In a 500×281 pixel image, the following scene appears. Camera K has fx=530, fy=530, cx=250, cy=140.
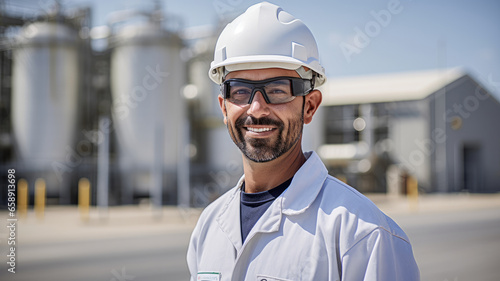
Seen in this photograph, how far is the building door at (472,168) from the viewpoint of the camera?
34956mm

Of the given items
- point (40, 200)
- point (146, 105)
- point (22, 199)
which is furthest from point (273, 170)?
point (146, 105)

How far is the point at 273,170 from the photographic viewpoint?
209 cm

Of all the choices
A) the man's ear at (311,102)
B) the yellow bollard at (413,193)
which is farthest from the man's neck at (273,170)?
the yellow bollard at (413,193)

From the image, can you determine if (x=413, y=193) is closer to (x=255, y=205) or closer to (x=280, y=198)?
(x=255, y=205)

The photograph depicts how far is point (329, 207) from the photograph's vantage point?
5.96ft

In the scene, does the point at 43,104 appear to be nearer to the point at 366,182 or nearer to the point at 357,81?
the point at 366,182

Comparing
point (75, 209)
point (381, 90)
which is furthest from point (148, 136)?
point (381, 90)

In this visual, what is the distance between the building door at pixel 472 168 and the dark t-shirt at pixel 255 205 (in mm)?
35554

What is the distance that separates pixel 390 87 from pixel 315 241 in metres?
36.2

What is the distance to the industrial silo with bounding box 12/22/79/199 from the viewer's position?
22266 mm

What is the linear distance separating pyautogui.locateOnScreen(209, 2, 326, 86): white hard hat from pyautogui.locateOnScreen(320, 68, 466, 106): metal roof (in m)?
28.2

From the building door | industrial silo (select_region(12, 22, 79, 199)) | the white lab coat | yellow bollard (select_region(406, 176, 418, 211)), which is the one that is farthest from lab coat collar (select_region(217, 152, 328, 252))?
the building door

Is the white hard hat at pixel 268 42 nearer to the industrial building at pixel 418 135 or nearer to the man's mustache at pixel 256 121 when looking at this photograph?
the man's mustache at pixel 256 121

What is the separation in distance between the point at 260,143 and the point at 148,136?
2099cm
